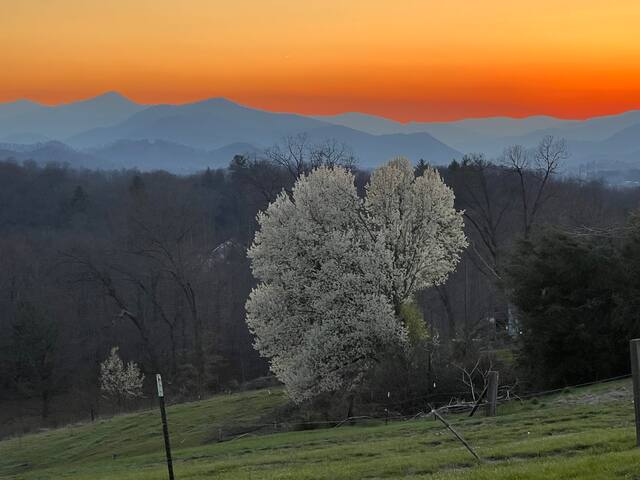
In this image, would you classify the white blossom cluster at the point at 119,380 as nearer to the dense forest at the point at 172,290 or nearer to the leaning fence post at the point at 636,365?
the dense forest at the point at 172,290

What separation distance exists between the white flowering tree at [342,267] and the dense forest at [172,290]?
17264 millimetres

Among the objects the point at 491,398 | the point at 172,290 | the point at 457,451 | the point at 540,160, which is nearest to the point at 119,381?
the point at 172,290

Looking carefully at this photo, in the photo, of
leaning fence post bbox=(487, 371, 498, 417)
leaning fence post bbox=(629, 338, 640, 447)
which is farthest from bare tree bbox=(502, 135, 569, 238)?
leaning fence post bbox=(629, 338, 640, 447)

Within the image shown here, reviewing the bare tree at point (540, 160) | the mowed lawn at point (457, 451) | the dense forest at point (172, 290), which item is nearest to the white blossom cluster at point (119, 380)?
the dense forest at point (172, 290)

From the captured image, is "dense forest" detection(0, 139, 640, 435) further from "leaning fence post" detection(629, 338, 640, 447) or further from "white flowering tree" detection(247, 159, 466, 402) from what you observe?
"leaning fence post" detection(629, 338, 640, 447)

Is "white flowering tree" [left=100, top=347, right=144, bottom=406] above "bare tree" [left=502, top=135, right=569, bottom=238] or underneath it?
underneath

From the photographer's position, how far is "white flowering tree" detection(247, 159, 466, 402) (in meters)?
35.6

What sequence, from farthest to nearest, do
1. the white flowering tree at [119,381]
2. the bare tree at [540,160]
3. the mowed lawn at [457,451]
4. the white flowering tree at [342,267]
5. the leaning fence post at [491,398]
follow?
the white flowering tree at [119,381]
the bare tree at [540,160]
the white flowering tree at [342,267]
the leaning fence post at [491,398]
the mowed lawn at [457,451]

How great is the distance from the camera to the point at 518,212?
74.8m

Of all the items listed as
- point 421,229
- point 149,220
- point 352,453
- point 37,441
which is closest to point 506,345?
point 421,229

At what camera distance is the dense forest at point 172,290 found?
65562mm

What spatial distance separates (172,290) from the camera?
85188 mm

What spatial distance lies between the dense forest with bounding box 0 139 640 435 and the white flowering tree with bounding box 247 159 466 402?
56.6 feet

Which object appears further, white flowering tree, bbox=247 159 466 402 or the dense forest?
the dense forest
